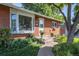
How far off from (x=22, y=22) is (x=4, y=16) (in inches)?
135

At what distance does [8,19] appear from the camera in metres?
13.8

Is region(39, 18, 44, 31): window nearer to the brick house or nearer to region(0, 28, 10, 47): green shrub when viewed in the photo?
the brick house


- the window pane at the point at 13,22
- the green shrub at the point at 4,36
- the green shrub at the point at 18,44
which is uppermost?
the window pane at the point at 13,22

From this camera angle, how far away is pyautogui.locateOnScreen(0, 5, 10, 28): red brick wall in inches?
522

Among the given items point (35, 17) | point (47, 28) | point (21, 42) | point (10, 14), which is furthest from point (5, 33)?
point (47, 28)

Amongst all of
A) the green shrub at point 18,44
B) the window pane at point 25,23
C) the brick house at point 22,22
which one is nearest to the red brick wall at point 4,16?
the brick house at point 22,22

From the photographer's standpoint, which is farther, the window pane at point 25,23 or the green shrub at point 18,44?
the window pane at point 25,23

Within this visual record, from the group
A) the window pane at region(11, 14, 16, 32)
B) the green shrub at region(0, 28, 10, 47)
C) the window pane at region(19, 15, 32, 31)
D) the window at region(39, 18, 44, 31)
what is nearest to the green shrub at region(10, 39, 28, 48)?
the green shrub at region(0, 28, 10, 47)

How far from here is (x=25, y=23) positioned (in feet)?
58.2

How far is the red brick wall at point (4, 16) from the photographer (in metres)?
13.2

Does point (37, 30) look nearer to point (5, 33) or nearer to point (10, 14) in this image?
point (10, 14)

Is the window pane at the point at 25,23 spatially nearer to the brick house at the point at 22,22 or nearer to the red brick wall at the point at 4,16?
the brick house at the point at 22,22

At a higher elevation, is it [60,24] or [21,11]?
[21,11]

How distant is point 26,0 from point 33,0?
28 cm
